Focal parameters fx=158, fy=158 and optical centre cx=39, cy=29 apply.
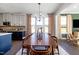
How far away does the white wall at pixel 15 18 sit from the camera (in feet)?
40.6

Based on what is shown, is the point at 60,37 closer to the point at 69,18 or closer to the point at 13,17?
the point at 69,18

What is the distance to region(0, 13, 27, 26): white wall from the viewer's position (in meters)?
12.4

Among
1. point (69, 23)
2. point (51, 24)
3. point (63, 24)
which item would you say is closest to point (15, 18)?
point (51, 24)

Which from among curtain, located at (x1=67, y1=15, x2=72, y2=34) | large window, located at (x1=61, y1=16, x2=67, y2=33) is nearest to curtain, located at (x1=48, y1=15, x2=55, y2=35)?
large window, located at (x1=61, y1=16, x2=67, y2=33)

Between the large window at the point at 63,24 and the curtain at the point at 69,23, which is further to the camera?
the large window at the point at 63,24

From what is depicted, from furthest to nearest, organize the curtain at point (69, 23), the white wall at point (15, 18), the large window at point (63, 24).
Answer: the white wall at point (15, 18) → the large window at point (63, 24) → the curtain at point (69, 23)

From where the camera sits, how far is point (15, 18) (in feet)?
→ 40.8

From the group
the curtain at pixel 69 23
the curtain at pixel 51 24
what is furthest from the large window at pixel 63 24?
the curtain at pixel 51 24

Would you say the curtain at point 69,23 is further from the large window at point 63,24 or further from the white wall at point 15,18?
the white wall at point 15,18

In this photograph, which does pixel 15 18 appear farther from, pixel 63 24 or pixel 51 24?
pixel 63 24

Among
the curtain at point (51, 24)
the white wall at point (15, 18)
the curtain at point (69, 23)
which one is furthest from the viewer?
the curtain at point (51, 24)

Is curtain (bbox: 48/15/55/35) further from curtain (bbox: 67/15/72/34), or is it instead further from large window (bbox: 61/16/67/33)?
curtain (bbox: 67/15/72/34)

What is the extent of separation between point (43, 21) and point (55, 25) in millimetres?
1061

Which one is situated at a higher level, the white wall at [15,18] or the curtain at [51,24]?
the white wall at [15,18]
